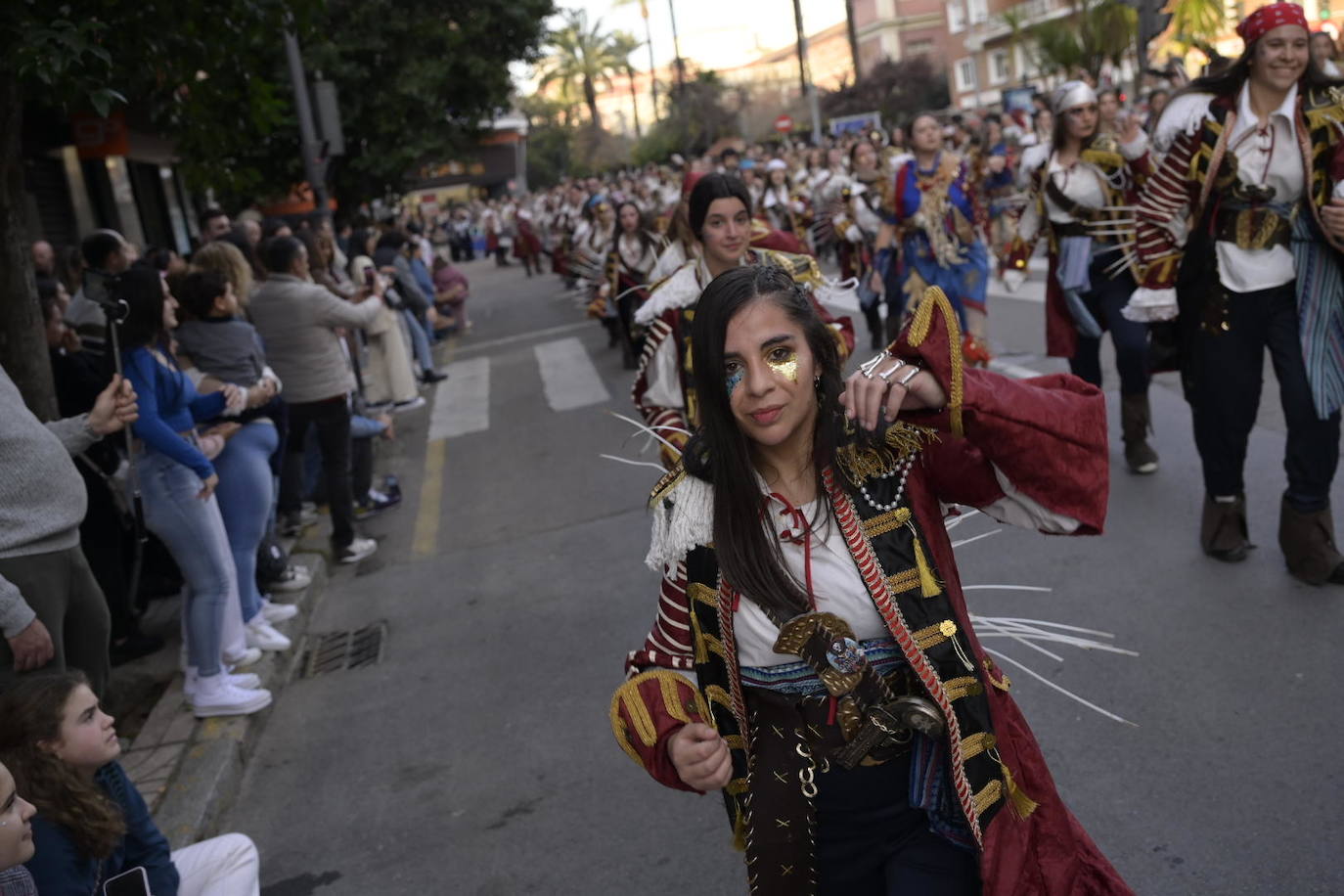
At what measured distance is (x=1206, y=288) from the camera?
491cm

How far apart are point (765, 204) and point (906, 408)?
51.2ft

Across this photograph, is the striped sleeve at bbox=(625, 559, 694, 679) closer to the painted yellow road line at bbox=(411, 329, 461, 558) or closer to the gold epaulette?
the gold epaulette

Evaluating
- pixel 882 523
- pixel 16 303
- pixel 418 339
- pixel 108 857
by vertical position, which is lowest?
pixel 418 339

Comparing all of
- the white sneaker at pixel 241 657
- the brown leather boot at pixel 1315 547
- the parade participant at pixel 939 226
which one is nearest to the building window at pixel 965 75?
the parade participant at pixel 939 226

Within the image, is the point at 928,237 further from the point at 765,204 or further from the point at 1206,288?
the point at 765,204

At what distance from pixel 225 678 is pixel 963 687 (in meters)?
4.03

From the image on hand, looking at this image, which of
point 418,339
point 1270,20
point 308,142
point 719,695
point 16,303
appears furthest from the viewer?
point 418,339

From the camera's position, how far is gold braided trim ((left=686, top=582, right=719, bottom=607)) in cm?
227

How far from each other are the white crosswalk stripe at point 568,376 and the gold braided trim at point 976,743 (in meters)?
9.84

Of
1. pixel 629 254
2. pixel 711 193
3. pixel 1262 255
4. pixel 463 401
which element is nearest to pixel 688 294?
pixel 711 193

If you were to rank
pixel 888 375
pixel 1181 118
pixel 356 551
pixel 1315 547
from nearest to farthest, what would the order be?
pixel 888 375
pixel 1181 118
pixel 1315 547
pixel 356 551

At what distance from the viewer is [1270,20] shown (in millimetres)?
4484

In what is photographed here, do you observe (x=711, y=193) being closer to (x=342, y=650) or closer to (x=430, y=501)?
(x=342, y=650)

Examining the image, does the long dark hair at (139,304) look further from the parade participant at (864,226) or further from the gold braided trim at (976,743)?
the parade participant at (864,226)
